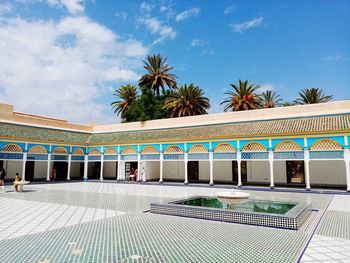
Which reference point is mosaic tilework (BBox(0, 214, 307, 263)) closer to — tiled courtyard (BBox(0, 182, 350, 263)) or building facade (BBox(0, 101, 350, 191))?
tiled courtyard (BBox(0, 182, 350, 263))

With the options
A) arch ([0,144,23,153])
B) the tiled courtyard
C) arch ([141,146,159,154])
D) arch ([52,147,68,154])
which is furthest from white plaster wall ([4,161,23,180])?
the tiled courtyard

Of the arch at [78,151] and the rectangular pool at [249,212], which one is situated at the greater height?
the arch at [78,151]

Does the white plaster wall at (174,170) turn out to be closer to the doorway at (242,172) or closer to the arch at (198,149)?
the arch at (198,149)

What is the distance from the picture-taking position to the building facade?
15070 mm

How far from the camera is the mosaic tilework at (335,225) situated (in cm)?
598

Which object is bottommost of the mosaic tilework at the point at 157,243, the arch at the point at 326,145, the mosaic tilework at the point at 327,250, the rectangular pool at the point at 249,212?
the mosaic tilework at the point at 327,250

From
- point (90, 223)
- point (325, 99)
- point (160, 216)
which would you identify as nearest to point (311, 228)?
point (160, 216)

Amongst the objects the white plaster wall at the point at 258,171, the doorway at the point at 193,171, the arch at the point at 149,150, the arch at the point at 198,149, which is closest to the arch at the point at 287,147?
the white plaster wall at the point at 258,171

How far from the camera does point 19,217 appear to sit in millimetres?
7484

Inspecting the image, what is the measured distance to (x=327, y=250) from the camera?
4832 millimetres

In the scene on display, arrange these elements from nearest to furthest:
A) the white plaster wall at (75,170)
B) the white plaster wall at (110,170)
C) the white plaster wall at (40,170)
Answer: the white plaster wall at (40,170) → the white plaster wall at (75,170) → the white plaster wall at (110,170)

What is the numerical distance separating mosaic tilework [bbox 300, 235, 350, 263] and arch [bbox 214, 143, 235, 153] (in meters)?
11.5

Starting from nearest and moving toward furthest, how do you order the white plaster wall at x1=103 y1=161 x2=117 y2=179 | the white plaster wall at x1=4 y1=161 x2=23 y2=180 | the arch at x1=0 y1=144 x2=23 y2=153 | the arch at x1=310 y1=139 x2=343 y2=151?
the arch at x1=310 y1=139 x2=343 y2=151, the arch at x1=0 y1=144 x2=23 y2=153, the white plaster wall at x1=4 y1=161 x2=23 y2=180, the white plaster wall at x1=103 y1=161 x2=117 y2=179

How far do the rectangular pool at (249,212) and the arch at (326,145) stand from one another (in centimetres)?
730
